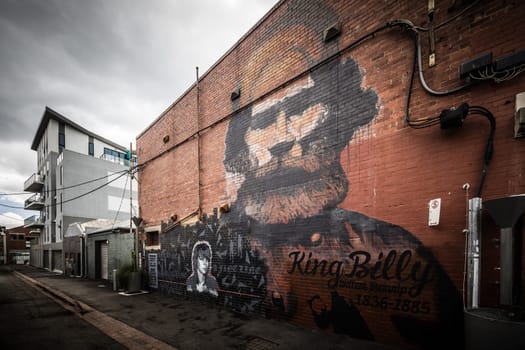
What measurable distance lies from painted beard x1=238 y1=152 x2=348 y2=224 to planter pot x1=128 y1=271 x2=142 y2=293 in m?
6.47

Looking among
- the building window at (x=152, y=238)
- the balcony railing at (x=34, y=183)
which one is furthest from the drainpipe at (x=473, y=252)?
the balcony railing at (x=34, y=183)

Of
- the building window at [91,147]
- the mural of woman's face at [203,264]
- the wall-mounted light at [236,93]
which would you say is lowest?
the mural of woman's face at [203,264]

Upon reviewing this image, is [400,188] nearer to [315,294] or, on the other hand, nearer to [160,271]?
[315,294]

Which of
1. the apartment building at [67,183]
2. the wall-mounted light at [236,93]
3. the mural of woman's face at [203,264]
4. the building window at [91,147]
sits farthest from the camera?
the building window at [91,147]

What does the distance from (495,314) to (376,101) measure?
3.33 metres

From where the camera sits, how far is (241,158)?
6.94 metres

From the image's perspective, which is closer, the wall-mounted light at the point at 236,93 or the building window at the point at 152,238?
the wall-mounted light at the point at 236,93

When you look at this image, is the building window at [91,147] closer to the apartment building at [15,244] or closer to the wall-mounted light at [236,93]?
the apartment building at [15,244]

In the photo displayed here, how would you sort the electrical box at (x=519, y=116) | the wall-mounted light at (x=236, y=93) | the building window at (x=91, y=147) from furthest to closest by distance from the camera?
the building window at (x=91, y=147) < the wall-mounted light at (x=236, y=93) < the electrical box at (x=519, y=116)

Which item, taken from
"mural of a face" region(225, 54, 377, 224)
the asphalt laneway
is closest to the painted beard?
"mural of a face" region(225, 54, 377, 224)

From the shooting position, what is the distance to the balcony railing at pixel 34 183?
1165 inches

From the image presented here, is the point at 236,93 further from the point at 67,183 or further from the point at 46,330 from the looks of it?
the point at 67,183

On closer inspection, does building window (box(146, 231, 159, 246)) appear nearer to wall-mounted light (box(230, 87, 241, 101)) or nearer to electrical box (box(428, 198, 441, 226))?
wall-mounted light (box(230, 87, 241, 101))

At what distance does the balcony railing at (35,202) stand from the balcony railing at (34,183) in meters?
0.80
